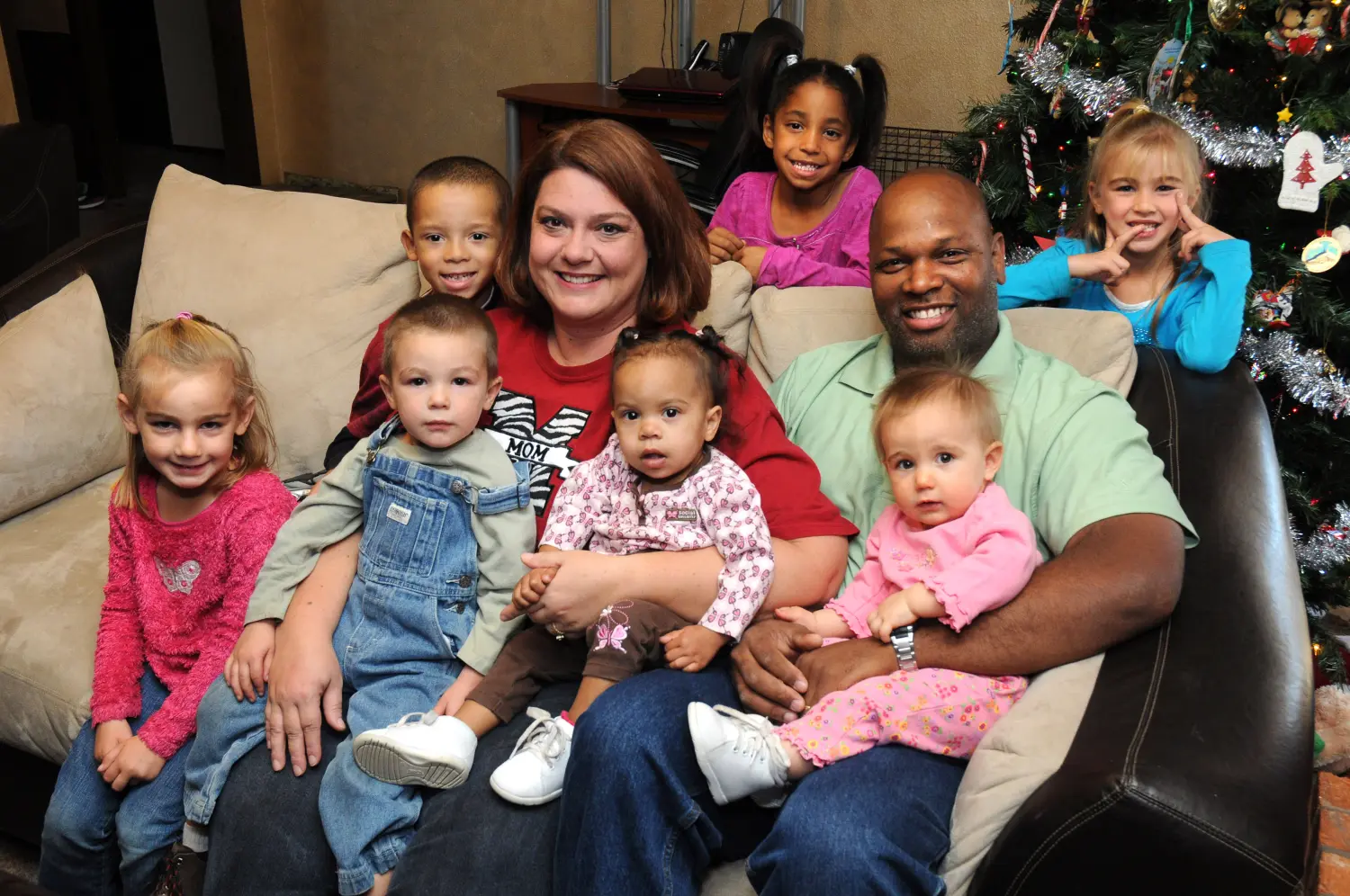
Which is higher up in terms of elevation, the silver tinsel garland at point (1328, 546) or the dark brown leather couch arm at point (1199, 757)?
the dark brown leather couch arm at point (1199, 757)

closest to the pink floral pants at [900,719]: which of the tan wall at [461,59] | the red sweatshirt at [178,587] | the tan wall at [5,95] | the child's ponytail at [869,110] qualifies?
the red sweatshirt at [178,587]

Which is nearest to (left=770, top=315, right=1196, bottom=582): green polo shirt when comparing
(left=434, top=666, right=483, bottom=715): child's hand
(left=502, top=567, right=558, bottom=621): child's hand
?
(left=502, top=567, right=558, bottom=621): child's hand

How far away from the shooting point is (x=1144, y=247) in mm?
2309

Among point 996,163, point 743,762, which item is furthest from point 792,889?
point 996,163

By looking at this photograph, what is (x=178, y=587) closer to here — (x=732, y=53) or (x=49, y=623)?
(x=49, y=623)

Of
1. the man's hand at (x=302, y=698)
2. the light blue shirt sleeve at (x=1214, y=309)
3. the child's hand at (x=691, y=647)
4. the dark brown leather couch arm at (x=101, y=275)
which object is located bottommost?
the man's hand at (x=302, y=698)

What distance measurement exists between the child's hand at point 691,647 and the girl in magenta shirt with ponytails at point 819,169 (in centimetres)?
109

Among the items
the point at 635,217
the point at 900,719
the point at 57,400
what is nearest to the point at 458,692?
the point at 900,719

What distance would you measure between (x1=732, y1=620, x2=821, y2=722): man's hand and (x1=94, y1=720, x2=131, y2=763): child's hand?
95 centimetres

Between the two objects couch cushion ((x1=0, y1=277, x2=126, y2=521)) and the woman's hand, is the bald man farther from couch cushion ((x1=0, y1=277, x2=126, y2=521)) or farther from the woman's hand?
couch cushion ((x1=0, y1=277, x2=126, y2=521))

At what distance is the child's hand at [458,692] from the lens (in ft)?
5.28

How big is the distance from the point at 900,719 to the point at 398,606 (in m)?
0.76

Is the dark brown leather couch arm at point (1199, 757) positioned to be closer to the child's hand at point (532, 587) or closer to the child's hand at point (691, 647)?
the child's hand at point (691, 647)

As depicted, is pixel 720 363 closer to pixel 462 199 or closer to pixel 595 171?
pixel 595 171
